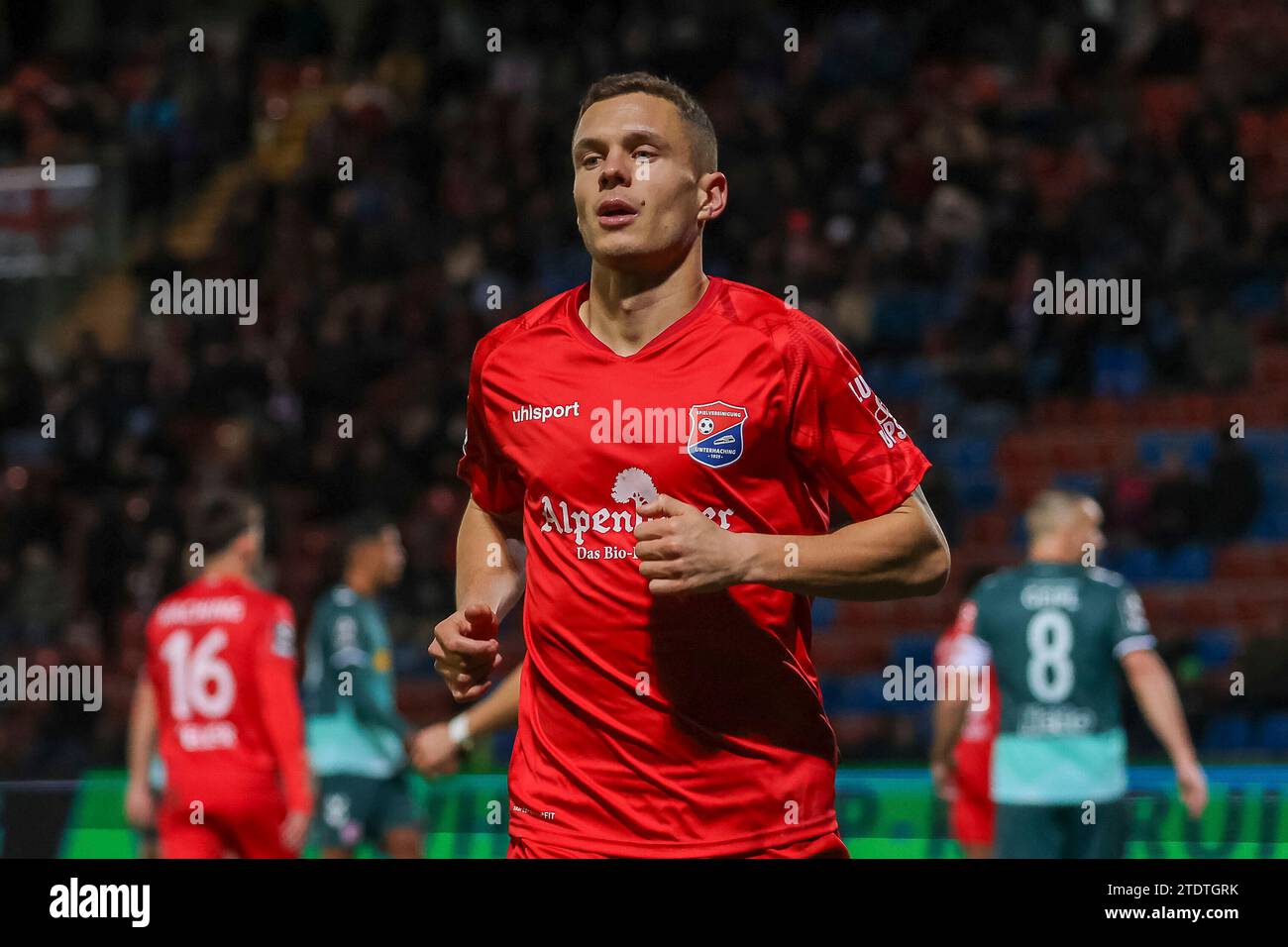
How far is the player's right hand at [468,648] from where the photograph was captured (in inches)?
119

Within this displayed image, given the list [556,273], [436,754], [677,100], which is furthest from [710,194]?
[556,273]

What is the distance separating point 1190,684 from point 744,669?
703 cm

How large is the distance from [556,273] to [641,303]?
9.91m

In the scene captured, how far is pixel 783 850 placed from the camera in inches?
122

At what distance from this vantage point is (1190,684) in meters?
9.49

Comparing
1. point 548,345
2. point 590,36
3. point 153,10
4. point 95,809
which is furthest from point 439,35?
point 548,345

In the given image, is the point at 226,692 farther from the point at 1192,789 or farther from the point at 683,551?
the point at 683,551

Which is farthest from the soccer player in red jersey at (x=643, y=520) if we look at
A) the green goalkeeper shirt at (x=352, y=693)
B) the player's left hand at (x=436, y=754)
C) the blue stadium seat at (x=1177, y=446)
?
the blue stadium seat at (x=1177, y=446)

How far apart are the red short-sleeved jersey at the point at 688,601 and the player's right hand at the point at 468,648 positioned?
17 centimetres

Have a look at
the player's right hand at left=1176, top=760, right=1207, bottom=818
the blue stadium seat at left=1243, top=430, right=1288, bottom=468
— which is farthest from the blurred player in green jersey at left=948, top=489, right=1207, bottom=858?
the blue stadium seat at left=1243, top=430, right=1288, bottom=468

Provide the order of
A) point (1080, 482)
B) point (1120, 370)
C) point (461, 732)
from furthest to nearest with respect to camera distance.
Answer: point (1120, 370)
point (1080, 482)
point (461, 732)

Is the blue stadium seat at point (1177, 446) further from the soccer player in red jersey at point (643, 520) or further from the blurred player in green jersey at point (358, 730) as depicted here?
the soccer player in red jersey at point (643, 520)

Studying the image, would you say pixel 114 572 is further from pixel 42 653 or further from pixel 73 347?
pixel 73 347

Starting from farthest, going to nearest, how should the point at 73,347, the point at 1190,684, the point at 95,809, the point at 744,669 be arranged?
the point at 73,347 < the point at 1190,684 < the point at 95,809 < the point at 744,669
